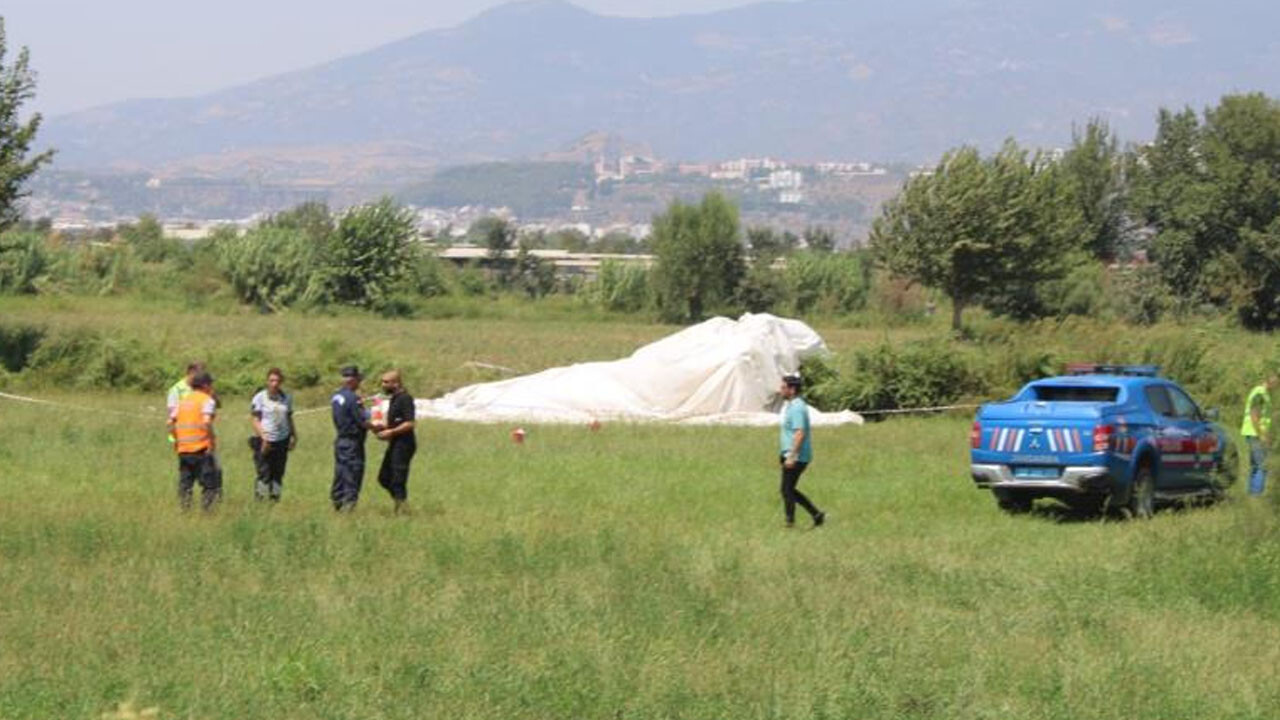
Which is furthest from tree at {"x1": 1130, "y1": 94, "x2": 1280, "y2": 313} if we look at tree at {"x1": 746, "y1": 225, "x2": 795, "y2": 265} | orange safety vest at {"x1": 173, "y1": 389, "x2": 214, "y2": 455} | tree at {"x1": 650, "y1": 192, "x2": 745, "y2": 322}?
orange safety vest at {"x1": 173, "y1": 389, "x2": 214, "y2": 455}

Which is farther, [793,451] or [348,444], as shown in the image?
[793,451]

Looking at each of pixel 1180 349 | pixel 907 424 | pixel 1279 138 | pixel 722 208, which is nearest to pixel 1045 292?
pixel 1279 138

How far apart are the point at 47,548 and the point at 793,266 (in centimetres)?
8064

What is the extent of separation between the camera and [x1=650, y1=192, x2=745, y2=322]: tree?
86062 mm

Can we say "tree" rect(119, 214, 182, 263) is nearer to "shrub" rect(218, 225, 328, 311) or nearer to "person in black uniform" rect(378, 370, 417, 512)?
"shrub" rect(218, 225, 328, 311)

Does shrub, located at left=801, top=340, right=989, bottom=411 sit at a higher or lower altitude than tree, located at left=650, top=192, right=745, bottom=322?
higher

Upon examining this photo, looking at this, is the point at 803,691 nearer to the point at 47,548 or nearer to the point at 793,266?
the point at 47,548

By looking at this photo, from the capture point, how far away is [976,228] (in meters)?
63.2

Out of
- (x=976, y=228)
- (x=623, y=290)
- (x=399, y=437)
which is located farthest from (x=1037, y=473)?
(x=623, y=290)

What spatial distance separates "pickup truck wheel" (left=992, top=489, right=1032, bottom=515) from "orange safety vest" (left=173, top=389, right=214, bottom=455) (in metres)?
A: 8.99

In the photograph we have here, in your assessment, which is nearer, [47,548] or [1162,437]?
[47,548]

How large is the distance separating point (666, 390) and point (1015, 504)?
13.1 metres

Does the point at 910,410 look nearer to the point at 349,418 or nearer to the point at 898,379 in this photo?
the point at 898,379

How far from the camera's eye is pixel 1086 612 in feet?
47.2
